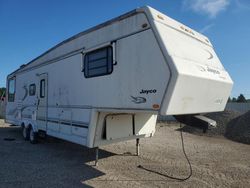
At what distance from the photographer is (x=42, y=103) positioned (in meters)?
8.81

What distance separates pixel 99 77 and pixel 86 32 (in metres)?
1.33

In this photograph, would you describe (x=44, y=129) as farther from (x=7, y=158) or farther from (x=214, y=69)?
(x=214, y=69)

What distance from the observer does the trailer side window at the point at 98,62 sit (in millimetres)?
5848

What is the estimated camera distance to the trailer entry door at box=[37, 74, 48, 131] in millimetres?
8568

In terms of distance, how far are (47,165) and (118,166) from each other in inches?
73.9

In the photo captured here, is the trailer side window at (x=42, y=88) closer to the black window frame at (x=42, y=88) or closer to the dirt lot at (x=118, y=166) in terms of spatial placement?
the black window frame at (x=42, y=88)

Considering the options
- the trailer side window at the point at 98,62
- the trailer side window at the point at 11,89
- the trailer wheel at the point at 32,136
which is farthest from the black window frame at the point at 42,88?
the trailer side window at the point at 11,89

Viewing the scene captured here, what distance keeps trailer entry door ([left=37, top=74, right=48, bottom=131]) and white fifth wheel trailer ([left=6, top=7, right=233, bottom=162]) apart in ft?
0.22

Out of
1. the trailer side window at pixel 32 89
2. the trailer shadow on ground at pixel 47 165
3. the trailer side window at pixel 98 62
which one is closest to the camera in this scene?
the trailer shadow on ground at pixel 47 165

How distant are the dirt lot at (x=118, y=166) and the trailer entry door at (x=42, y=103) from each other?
2.98ft

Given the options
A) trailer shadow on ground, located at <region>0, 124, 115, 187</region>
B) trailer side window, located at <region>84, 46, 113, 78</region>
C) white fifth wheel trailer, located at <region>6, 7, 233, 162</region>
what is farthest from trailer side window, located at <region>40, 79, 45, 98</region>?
trailer side window, located at <region>84, 46, 113, 78</region>

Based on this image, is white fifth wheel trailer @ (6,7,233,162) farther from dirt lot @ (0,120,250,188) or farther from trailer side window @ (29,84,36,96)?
trailer side window @ (29,84,36,96)

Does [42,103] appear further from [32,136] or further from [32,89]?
[32,136]

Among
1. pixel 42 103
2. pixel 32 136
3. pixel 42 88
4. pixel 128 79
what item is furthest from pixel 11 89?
A: pixel 128 79
